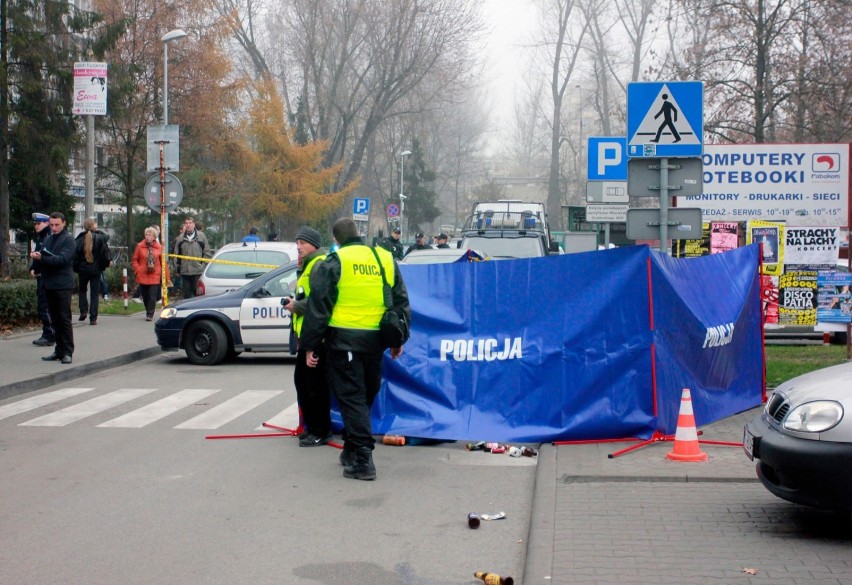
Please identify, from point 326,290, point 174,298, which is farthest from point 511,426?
point 174,298

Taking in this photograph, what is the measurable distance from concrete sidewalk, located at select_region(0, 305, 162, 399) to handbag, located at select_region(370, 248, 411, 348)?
20.1ft

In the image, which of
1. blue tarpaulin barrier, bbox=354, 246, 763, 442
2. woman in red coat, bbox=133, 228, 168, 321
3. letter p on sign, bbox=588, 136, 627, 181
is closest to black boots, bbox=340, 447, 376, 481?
blue tarpaulin barrier, bbox=354, 246, 763, 442

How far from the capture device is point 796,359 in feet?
48.4

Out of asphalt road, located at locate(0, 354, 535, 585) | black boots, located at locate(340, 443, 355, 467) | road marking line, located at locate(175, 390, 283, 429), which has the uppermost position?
black boots, located at locate(340, 443, 355, 467)

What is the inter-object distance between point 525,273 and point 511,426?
1.31 metres

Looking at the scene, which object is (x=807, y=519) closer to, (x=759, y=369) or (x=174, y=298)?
(x=759, y=369)

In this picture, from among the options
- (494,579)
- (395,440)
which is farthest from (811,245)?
(494,579)

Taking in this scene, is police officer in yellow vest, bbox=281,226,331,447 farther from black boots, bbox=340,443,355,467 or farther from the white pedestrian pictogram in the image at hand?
the white pedestrian pictogram

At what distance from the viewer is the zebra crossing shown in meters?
10.2

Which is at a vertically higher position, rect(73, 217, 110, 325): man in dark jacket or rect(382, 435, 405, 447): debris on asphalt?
rect(73, 217, 110, 325): man in dark jacket

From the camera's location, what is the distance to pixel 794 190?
15.9 meters

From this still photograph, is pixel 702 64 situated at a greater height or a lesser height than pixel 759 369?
greater

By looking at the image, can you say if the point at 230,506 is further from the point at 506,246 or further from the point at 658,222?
the point at 506,246

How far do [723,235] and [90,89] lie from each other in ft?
43.2
